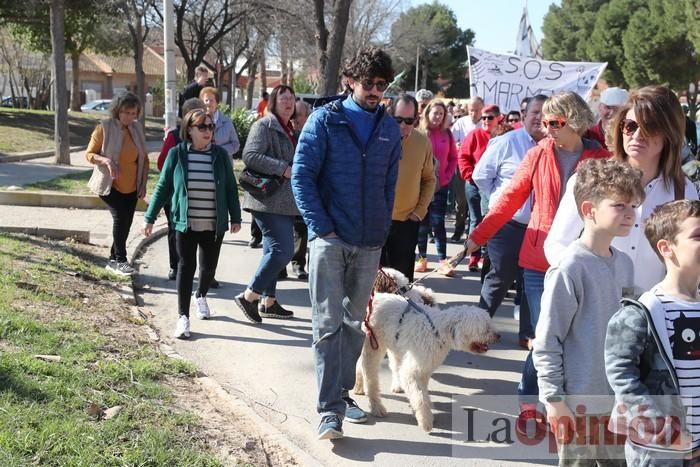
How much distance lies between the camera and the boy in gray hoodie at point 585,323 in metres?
2.99

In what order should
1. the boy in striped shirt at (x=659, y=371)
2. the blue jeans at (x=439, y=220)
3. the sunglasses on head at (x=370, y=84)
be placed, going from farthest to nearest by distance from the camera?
the blue jeans at (x=439, y=220), the sunglasses on head at (x=370, y=84), the boy in striped shirt at (x=659, y=371)

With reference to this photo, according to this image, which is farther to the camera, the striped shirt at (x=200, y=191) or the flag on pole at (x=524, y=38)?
the flag on pole at (x=524, y=38)

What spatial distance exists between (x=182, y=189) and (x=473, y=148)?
4202mm

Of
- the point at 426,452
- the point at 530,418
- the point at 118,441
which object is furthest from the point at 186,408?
the point at 530,418

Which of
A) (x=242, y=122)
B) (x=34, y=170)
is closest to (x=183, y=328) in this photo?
(x=34, y=170)

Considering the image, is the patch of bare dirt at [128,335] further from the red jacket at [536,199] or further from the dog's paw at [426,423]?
the red jacket at [536,199]

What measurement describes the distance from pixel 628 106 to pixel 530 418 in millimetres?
1967

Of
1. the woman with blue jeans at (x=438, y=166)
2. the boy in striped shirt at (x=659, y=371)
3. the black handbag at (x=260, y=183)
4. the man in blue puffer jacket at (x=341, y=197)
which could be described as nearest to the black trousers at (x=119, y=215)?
the black handbag at (x=260, y=183)

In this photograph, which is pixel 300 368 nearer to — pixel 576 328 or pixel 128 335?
pixel 128 335

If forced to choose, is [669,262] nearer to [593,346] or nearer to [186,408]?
[593,346]

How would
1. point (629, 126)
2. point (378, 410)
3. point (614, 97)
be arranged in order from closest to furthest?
point (629, 126) < point (378, 410) < point (614, 97)

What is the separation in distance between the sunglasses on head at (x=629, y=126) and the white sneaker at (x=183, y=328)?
12.7 ft

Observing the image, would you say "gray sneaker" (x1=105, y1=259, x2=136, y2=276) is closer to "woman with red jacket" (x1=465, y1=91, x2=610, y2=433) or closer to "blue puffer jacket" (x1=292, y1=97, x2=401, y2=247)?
"blue puffer jacket" (x1=292, y1=97, x2=401, y2=247)

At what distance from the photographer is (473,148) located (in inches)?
365
